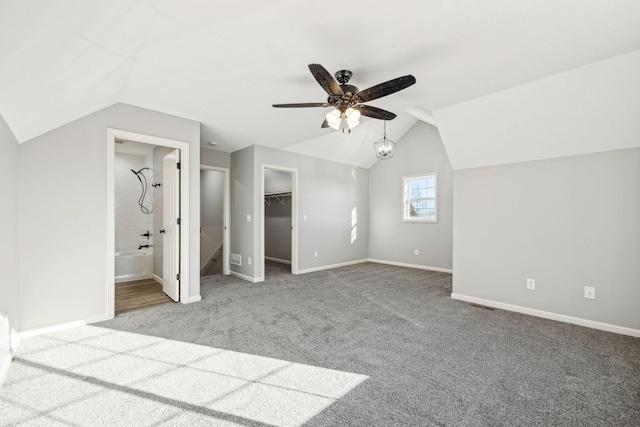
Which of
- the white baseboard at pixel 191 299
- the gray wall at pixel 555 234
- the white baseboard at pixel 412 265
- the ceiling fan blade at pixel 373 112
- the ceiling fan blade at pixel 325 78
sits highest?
the ceiling fan blade at pixel 325 78

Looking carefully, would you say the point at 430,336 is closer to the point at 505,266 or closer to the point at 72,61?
the point at 505,266

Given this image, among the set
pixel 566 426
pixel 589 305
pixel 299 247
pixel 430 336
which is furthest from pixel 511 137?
pixel 299 247

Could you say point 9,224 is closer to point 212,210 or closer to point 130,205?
point 130,205

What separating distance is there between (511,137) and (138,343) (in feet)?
14.9

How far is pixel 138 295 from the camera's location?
162 inches

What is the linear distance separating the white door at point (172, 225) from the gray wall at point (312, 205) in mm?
1378

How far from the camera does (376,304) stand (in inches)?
150

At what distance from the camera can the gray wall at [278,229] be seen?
24.3 ft

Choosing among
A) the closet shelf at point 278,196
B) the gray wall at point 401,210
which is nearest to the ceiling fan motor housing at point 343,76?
the gray wall at point 401,210

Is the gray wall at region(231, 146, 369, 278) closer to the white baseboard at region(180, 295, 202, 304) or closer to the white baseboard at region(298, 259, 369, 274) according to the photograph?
the white baseboard at region(298, 259, 369, 274)

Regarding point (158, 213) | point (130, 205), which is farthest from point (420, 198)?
point (130, 205)

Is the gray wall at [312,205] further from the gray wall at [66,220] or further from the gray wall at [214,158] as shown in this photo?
the gray wall at [66,220]

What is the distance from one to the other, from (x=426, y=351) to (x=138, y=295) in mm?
3948

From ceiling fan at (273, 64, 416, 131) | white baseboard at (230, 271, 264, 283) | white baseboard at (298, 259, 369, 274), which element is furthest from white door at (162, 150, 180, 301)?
white baseboard at (298, 259, 369, 274)
